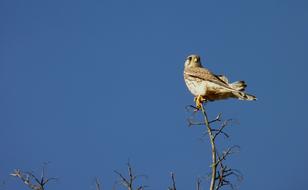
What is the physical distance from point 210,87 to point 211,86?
0.02 m

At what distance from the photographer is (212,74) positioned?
28.3ft

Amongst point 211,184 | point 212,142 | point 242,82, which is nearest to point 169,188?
point 211,184

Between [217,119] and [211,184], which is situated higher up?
[217,119]

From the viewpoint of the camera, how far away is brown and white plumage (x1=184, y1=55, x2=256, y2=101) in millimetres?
7836

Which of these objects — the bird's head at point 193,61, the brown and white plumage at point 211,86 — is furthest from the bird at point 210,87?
the bird's head at point 193,61

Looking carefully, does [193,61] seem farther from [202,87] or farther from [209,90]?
[209,90]

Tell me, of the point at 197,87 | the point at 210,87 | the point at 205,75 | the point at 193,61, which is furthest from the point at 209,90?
the point at 193,61

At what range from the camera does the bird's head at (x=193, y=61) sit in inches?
380

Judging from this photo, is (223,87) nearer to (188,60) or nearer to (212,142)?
(188,60)

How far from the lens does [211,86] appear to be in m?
8.17

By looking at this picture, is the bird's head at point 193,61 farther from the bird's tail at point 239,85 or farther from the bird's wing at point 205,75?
the bird's tail at point 239,85

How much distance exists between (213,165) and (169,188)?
44 cm

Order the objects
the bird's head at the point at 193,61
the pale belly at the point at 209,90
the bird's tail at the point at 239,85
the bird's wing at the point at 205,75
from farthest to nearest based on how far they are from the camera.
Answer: the bird's head at the point at 193,61, the bird's wing at the point at 205,75, the pale belly at the point at 209,90, the bird's tail at the point at 239,85

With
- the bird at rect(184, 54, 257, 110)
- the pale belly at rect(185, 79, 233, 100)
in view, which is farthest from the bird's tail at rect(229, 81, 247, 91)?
the pale belly at rect(185, 79, 233, 100)
